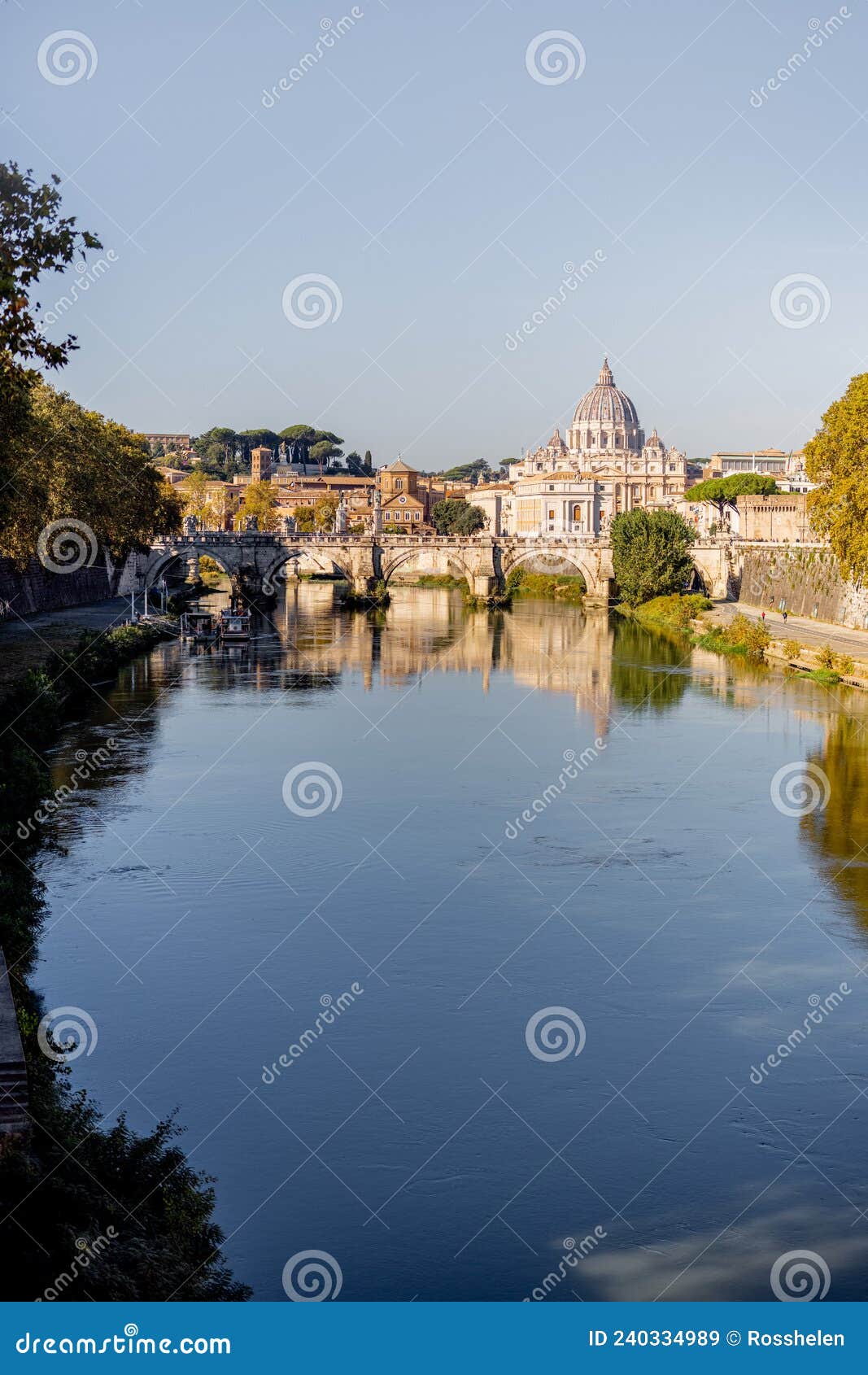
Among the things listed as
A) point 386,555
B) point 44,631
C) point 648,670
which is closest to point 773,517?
point 386,555

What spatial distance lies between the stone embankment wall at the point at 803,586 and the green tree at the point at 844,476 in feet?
19.6

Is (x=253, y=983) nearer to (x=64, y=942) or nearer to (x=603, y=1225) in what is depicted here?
(x=64, y=942)

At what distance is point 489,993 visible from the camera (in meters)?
11.8

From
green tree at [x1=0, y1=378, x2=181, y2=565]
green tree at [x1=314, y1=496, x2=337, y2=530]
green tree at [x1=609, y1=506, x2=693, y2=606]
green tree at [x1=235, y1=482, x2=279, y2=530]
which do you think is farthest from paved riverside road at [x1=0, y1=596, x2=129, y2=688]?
green tree at [x1=314, y1=496, x2=337, y2=530]

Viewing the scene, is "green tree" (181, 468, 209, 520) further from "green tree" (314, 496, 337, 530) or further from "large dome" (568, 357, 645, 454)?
"large dome" (568, 357, 645, 454)

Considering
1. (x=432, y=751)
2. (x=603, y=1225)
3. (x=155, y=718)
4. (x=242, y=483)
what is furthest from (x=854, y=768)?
(x=242, y=483)

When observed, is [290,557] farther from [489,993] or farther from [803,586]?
[489,993]

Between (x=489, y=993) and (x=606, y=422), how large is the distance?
5185 inches

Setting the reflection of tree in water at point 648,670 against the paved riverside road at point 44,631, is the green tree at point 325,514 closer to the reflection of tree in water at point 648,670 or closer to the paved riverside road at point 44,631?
the paved riverside road at point 44,631

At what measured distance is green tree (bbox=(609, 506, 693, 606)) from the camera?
49031 millimetres

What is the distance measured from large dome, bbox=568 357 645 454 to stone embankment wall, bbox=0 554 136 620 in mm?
93159

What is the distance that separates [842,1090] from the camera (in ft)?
32.8

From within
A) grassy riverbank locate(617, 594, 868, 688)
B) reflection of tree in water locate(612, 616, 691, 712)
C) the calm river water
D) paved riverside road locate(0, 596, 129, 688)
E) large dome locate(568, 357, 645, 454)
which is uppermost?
large dome locate(568, 357, 645, 454)

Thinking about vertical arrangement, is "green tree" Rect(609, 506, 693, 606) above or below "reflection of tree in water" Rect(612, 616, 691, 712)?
above
